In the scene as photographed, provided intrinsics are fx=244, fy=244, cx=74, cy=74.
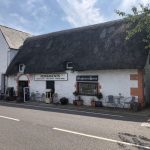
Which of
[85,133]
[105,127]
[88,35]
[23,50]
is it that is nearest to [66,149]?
[85,133]

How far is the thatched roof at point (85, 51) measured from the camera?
56.9 ft

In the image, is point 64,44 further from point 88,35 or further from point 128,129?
point 128,129

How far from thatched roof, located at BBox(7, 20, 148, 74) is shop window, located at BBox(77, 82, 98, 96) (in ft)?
4.49

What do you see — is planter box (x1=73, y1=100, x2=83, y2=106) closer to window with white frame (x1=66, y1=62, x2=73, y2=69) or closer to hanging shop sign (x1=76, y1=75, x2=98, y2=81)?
hanging shop sign (x1=76, y1=75, x2=98, y2=81)

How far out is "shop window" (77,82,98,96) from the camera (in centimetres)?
1895

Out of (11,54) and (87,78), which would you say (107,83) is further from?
(11,54)

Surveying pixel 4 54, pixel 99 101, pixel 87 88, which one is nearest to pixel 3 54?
pixel 4 54

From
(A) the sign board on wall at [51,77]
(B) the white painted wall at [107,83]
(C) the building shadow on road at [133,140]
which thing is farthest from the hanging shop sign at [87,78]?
(C) the building shadow on road at [133,140]

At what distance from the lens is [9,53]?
27.0m

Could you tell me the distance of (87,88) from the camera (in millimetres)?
19406

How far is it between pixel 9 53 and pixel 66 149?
21661 millimetres

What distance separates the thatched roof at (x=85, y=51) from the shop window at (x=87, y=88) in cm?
137

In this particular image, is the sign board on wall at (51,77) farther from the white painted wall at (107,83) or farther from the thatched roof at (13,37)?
the thatched roof at (13,37)

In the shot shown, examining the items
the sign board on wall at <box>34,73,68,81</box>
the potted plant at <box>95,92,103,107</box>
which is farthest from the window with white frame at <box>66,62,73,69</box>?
the potted plant at <box>95,92,103,107</box>
